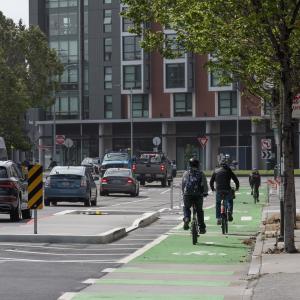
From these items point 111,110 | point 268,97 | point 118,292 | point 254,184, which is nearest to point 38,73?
point 111,110

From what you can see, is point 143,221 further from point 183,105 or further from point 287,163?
point 183,105

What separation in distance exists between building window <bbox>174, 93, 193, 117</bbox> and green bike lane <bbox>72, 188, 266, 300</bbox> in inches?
2638

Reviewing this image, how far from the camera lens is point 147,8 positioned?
57.6 ft

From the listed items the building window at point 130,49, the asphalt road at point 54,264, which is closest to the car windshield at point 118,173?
the asphalt road at point 54,264

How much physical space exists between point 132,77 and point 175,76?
4.54 metres

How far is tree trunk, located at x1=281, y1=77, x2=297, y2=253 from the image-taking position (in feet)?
49.1

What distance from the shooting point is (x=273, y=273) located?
1215 cm

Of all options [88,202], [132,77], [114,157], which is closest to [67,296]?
[88,202]

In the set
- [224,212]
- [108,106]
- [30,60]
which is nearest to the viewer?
[224,212]

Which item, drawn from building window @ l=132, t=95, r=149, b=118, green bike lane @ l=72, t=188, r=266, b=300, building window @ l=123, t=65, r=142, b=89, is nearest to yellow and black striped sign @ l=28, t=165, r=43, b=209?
green bike lane @ l=72, t=188, r=266, b=300

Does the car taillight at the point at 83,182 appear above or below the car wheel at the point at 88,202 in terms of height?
above

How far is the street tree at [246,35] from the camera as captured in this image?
1473 cm

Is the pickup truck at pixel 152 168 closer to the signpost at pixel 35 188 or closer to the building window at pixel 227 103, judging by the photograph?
Result: the building window at pixel 227 103

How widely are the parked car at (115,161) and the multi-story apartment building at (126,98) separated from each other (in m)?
21.8
